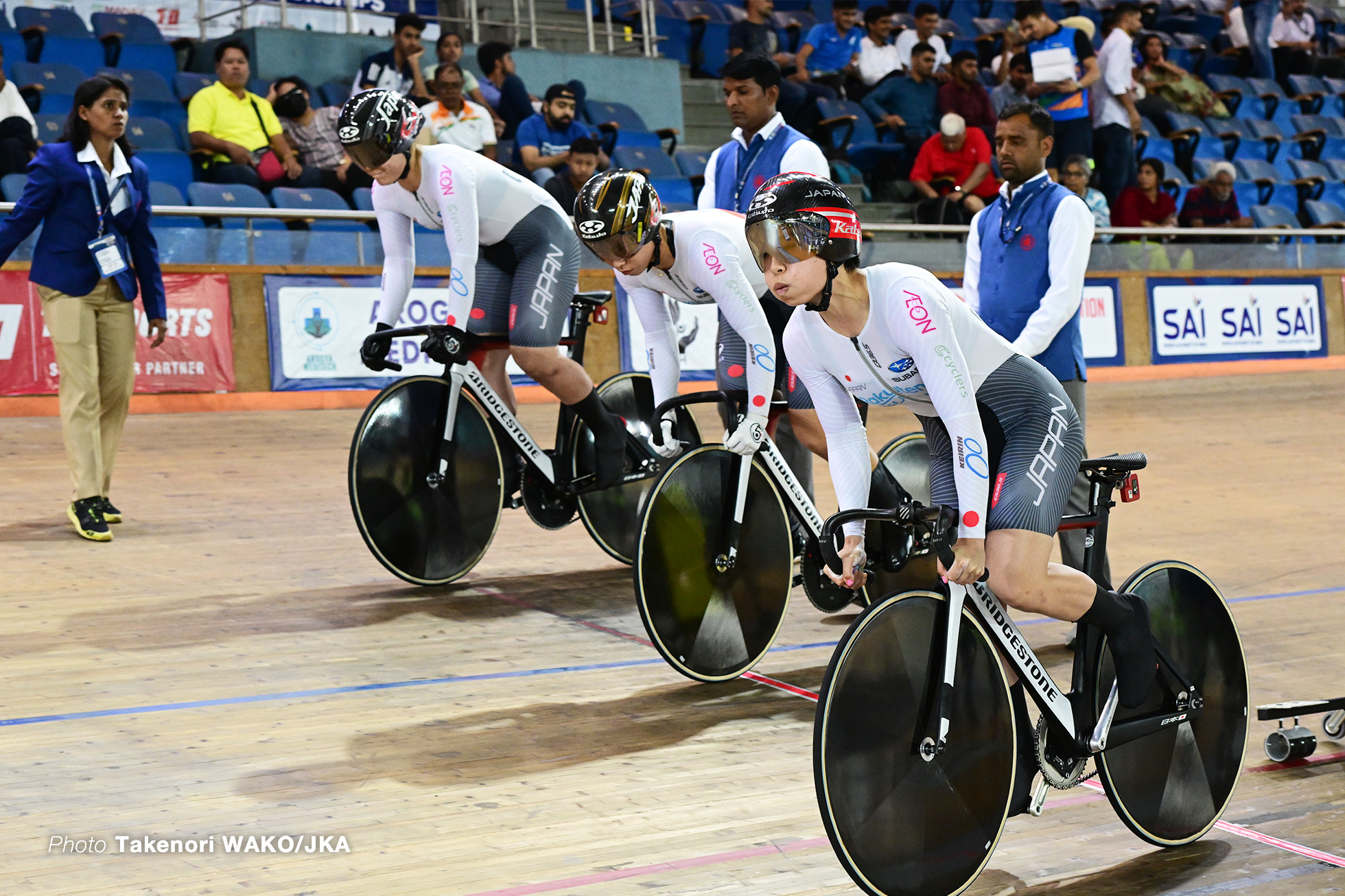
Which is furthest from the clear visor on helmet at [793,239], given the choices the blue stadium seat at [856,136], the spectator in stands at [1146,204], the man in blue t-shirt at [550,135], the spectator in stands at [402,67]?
the spectator in stands at [1146,204]

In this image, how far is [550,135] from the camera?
10977mm

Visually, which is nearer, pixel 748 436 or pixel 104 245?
pixel 748 436

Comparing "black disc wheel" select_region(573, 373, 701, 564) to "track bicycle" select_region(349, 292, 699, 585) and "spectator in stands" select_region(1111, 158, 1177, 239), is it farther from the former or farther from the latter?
"spectator in stands" select_region(1111, 158, 1177, 239)

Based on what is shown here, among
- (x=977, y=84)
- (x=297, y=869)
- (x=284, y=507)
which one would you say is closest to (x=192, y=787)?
(x=297, y=869)

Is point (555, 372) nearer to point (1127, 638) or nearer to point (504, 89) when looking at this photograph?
point (1127, 638)

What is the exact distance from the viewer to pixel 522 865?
2834 mm

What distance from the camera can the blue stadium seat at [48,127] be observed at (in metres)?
9.56

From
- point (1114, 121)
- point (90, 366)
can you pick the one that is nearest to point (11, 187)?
point (90, 366)

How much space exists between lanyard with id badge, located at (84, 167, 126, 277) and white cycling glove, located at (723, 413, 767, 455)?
3.12m

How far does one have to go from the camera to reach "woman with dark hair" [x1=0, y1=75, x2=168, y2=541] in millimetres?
5719

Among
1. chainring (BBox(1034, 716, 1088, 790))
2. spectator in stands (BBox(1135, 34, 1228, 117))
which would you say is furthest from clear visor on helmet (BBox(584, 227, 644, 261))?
spectator in stands (BBox(1135, 34, 1228, 117))

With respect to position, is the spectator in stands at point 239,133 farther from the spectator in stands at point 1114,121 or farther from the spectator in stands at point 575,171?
the spectator in stands at point 1114,121

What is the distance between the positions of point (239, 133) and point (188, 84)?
136 cm

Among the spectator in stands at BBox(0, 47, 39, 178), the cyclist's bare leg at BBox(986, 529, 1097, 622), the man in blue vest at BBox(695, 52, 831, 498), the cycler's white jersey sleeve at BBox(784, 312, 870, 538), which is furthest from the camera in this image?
the spectator in stands at BBox(0, 47, 39, 178)
